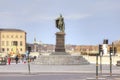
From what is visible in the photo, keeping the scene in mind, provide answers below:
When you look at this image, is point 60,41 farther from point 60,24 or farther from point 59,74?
point 59,74

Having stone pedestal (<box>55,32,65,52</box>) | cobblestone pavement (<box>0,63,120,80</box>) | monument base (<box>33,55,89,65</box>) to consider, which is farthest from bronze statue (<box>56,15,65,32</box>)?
cobblestone pavement (<box>0,63,120,80</box>)

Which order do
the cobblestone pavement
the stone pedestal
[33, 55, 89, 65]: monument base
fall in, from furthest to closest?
the stone pedestal, [33, 55, 89, 65]: monument base, the cobblestone pavement

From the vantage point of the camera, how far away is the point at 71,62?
6631cm

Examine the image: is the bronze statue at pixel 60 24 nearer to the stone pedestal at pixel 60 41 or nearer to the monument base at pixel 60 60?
the stone pedestal at pixel 60 41

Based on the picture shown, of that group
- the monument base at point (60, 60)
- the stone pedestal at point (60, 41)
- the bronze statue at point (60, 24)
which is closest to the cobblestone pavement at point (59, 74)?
the monument base at point (60, 60)

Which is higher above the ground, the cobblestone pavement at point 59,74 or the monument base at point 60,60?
the monument base at point 60,60

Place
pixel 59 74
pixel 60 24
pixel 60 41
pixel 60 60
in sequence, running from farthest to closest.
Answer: pixel 60 24
pixel 60 41
pixel 60 60
pixel 59 74

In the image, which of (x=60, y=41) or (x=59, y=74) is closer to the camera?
(x=59, y=74)

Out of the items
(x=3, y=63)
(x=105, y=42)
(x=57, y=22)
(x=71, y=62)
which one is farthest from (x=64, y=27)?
(x=105, y=42)

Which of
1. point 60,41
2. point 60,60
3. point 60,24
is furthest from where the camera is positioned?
point 60,24

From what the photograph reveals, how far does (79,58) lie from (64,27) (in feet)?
16.4

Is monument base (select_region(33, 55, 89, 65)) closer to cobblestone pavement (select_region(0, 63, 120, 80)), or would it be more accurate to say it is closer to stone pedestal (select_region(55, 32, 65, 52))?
stone pedestal (select_region(55, 32, 65, 52))

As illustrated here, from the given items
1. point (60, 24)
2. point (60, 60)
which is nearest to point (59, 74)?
point (60, 60)

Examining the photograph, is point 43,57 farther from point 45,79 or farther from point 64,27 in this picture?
point 45,79
